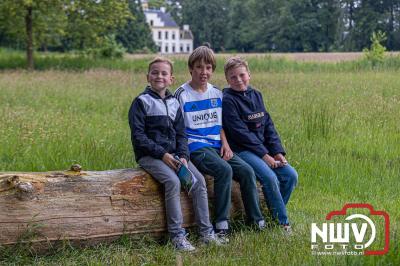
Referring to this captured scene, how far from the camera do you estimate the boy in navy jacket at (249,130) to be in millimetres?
5352

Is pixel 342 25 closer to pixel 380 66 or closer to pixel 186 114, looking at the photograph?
pixel 380 66

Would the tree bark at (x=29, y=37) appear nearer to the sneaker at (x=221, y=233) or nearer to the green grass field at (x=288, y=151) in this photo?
the green grass field at (x=288, y=151)

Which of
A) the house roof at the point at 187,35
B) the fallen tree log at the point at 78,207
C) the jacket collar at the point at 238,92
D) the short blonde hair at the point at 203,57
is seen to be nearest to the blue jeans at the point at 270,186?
the jacket collar at the point at 238,92

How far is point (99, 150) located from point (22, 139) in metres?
1.43

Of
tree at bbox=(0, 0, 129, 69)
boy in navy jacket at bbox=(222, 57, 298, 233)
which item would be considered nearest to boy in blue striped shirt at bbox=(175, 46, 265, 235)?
boy in navy jacket at bbox=(222, 57, 298, 233)

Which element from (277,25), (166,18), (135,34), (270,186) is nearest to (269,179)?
(270,186)

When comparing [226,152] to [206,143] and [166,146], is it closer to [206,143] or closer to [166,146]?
[206,143]

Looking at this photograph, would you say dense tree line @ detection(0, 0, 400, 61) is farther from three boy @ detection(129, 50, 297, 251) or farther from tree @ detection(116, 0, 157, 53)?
three boy @ detection(129, 50, 297, 251)

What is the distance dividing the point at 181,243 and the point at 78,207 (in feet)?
2.90

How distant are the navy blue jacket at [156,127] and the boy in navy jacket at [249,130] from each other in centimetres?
56

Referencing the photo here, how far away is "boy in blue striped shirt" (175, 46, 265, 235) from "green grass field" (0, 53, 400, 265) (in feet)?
0.91

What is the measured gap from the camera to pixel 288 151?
7.89m

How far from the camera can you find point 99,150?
7.31m

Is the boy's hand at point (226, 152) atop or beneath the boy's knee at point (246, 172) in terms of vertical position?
atop
